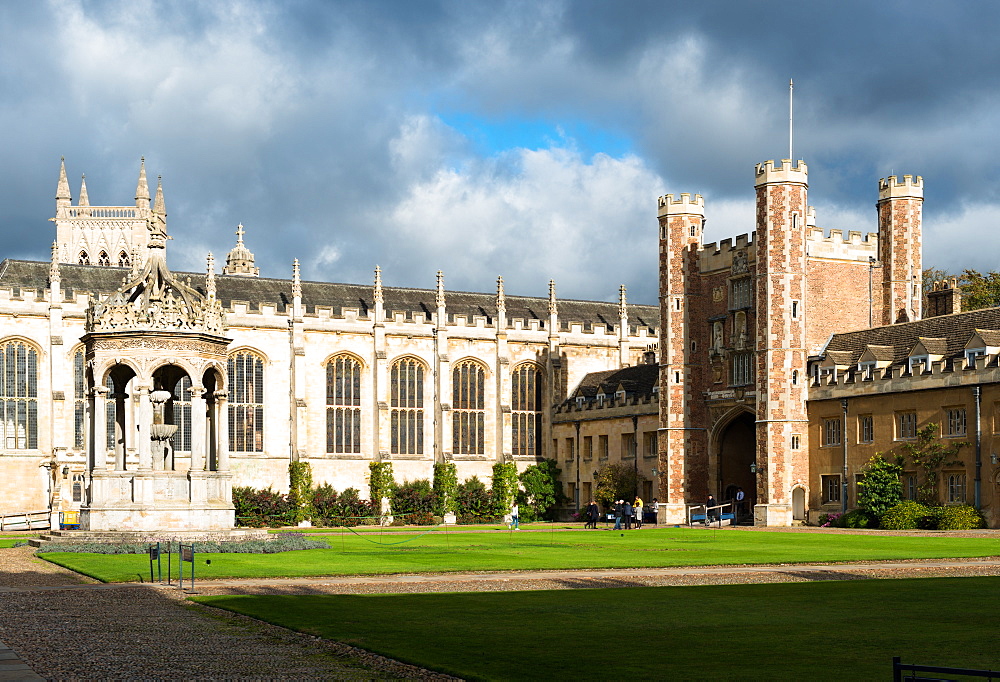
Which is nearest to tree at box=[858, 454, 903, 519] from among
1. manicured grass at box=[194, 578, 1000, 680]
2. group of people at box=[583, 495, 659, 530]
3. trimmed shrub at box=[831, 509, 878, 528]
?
trimmed shrub at box=[831, 509, 878, 528]

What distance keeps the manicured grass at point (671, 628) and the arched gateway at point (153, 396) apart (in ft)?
52.4

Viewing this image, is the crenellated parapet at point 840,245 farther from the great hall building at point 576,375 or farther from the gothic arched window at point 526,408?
the gothic arched window at point 526,408

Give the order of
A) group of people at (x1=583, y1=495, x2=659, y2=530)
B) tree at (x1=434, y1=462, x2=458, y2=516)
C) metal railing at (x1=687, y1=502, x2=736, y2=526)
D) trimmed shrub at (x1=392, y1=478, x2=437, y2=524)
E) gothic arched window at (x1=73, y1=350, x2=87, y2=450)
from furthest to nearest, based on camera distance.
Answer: tree at (x1=434, y1=462, x2=458, y2=516) → trimmed shrub at (x1=392, y1=478, x2=437, y2=524) → gothic arched window at (x1=73, y1=350, x2=87, y2=450) → metal railing at (x1=687, y1=502, x2=736, y2=526) → group of people at (x1=583, y1=495, x2=659, y2=530)

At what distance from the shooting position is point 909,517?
1827 inches

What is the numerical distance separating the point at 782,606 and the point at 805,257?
36.9 m

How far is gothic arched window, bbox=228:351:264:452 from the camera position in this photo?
201 feet

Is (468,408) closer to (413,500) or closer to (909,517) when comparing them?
(413,500)

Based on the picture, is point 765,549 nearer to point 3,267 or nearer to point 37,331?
point 37,331

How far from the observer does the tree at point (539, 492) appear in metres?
66.7

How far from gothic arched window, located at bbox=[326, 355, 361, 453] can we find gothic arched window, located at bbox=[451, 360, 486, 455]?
511 cm

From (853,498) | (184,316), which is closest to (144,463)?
(184,316)

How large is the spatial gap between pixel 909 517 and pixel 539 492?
24007mm

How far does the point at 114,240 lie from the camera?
9100 cm

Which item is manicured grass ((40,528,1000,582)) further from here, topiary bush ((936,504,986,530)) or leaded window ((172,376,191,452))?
leaded window ((172,376,191,452))
